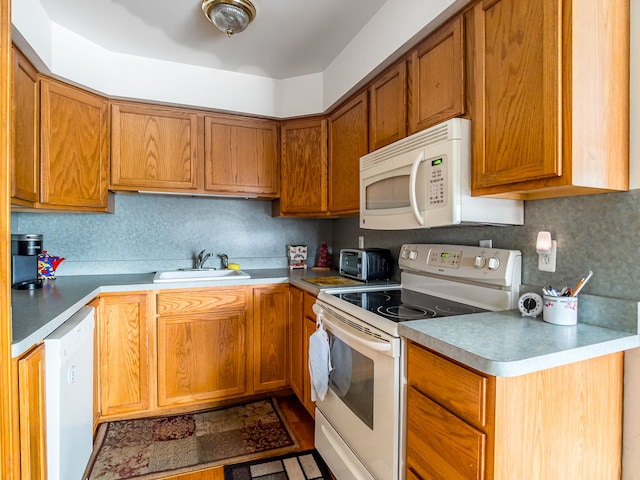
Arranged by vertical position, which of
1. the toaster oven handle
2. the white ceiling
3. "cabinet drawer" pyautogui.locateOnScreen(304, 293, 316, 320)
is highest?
the white ceiling

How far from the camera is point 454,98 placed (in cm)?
140

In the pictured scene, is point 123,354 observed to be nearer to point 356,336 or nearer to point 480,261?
point 356,336

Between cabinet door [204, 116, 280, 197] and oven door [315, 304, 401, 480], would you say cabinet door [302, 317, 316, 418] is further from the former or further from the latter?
cabinet door [204, 116, 280, 197]

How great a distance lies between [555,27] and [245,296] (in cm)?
208

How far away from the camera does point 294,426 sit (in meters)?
2.14

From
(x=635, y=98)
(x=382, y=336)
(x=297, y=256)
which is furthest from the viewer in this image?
(x=297, y=256)

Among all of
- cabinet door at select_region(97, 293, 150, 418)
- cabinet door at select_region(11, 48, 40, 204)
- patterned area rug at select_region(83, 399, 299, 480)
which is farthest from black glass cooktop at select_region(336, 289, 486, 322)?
cabinet door at select_region(11, 48, 40, 204)

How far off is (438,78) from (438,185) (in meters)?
0.50

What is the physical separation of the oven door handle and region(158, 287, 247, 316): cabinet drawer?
78 centimetres

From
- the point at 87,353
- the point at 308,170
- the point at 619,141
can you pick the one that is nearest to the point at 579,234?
the point at 619,141

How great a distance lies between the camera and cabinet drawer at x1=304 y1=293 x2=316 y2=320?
208 centimetres

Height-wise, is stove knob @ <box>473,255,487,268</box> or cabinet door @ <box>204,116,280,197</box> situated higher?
cabinet door @ <box>204,116,280,197</box>

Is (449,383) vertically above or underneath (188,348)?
above

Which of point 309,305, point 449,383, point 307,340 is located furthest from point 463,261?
point 307,340
